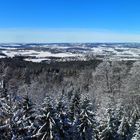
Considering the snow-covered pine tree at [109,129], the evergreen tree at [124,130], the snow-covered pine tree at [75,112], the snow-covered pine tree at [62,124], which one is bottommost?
the evergreen tree at [124,130]

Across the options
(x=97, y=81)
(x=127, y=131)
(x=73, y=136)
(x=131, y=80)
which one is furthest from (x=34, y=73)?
(x=73, y=136)

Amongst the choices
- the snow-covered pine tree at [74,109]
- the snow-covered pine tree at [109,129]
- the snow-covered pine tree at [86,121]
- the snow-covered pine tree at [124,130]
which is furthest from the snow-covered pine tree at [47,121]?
the snow-covered pine tree at [124,130]

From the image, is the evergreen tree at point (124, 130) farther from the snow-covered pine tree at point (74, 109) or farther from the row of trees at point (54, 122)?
the snow-covered pine tree at point (74, 109)

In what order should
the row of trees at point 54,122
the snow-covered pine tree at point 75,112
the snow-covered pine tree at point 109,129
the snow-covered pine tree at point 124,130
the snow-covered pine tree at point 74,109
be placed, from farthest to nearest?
the snow-covered pine tree at point 124,130 → the snow-covered pine tree at point 74,109 → the snow-covered pine tree at point 109,129 → the snow-covered pine tree at point 75,112 → the row of trees at point 54,122

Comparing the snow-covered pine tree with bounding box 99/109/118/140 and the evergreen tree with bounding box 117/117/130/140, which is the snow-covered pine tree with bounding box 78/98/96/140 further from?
the evergreen tree with bounding box 117/117/130/140

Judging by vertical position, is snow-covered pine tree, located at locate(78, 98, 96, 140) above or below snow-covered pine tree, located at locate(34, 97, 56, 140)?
below

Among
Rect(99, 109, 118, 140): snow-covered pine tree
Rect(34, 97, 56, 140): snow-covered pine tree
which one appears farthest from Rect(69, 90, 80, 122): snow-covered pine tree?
Rect(34, 97, 56, 140): snow-covered pine tree

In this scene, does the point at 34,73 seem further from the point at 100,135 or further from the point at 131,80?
the point at 100,135
